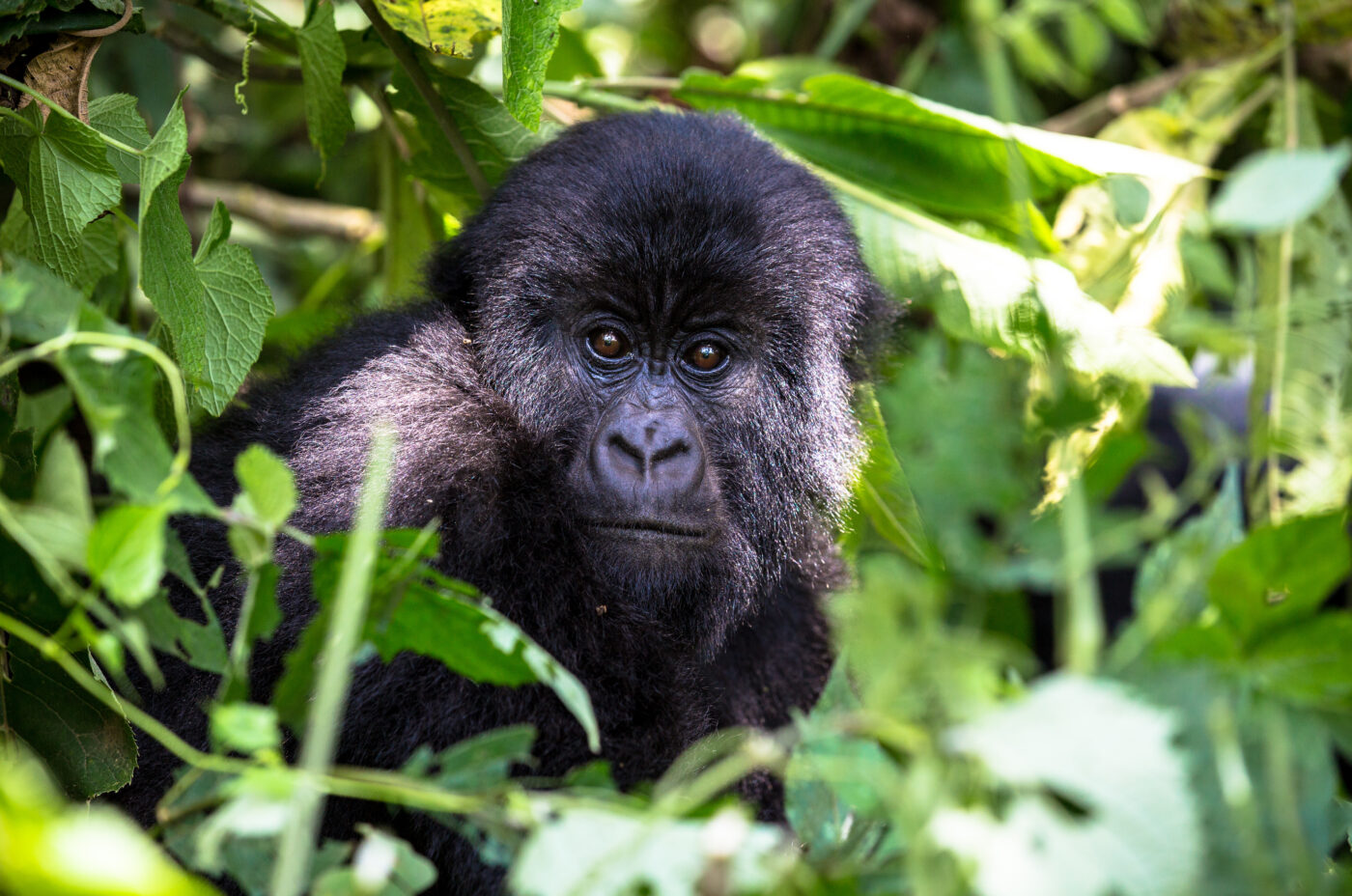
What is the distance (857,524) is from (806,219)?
646 mm

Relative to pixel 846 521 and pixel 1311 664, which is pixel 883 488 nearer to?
pixel 846 521

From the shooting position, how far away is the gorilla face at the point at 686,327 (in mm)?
2160

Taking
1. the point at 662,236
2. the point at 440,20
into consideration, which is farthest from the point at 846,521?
the point at 440,20

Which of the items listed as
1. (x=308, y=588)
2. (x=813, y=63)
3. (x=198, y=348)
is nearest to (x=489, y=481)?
(x=308, y=588)

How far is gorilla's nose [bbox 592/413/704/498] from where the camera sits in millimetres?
2061

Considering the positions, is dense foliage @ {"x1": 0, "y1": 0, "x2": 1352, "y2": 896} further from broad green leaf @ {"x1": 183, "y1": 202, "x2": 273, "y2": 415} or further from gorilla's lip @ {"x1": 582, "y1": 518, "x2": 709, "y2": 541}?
gorilla's lip @ {"x1": 582, "y1": 518, "x2": 709, "y2": 541}

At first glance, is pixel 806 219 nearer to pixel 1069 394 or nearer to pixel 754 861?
pixel 1069 394

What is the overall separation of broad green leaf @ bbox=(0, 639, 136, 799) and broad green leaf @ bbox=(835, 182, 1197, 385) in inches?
62.3

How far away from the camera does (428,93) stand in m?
2.32

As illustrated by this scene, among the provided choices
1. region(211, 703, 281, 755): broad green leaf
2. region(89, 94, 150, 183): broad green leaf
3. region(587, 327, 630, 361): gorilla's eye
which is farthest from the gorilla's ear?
region(211, 703, 281, 755): broad green leaf

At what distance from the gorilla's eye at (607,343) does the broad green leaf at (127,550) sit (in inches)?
52.0

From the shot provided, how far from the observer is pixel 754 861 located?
89 cm

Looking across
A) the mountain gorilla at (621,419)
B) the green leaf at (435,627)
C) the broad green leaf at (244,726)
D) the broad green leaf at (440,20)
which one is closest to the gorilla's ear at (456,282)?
the mountain gorilla at (621,419)

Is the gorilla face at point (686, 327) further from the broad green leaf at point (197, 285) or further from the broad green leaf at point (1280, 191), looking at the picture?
the broad green leaf at point (1280, 191)
